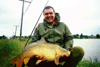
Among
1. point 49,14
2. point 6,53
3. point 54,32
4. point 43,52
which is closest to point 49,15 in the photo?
point 49,14

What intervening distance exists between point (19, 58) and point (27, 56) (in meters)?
0.17

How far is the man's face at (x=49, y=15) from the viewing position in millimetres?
2834

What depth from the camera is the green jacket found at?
8.83 ft

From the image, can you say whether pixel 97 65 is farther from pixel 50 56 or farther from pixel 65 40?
pixel 50 56

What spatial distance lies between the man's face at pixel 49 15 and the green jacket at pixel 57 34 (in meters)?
0.13

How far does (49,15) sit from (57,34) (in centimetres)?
65

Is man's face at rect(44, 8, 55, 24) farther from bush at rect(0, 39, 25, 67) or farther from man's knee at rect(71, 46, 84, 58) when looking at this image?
bush at rect(0, 39, 25, 67)

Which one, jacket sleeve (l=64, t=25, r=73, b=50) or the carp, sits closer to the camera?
the carp

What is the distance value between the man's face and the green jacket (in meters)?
0.13

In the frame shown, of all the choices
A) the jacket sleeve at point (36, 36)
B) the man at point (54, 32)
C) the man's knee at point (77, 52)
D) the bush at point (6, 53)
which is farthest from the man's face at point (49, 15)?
the bush at point (6, 53)

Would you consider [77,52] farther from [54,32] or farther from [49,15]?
[49,15]

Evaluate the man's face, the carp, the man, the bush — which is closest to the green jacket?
the man

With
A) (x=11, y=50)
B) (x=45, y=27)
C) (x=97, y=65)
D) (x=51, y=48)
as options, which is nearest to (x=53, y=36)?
(x=45, y=27)

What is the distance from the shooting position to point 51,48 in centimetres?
213
